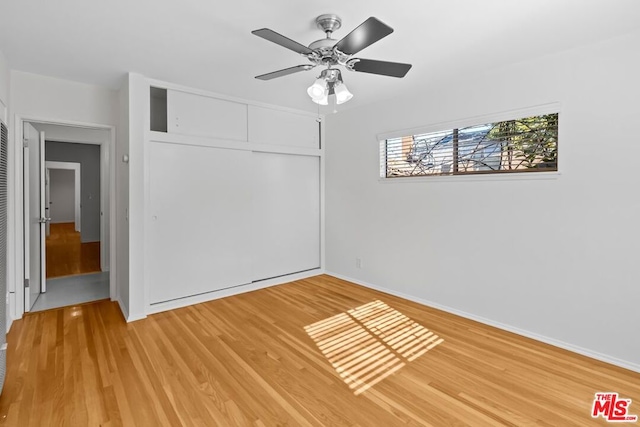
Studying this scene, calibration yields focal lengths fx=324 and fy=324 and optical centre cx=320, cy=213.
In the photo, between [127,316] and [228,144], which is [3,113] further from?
[127,316]

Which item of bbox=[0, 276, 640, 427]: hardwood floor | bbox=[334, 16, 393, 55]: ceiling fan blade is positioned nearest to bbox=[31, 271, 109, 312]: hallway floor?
bbox=[0, 276, 640, 427]: hardwood floor

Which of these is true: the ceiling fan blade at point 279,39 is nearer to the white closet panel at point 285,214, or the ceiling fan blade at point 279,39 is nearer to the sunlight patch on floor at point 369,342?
the sunlight patch on floor at point 369,342

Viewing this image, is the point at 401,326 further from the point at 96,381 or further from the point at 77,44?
the point at 77,44

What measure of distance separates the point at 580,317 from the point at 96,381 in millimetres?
3766

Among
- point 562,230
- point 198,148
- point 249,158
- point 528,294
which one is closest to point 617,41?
point 562,230

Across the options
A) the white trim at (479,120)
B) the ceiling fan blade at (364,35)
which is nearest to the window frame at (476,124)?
the white trim at (479,120)

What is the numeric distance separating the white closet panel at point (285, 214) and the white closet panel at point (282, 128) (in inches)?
8.5

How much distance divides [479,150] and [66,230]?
433 inches

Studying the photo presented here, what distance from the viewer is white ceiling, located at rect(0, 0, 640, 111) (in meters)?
2.07

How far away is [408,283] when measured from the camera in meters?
4.01

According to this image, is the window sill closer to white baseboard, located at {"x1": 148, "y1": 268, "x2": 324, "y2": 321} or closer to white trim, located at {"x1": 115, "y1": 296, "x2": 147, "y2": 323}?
white baseboard, located at {"x1": 148, "y1": 268, "x2": 324, "y2": 321}

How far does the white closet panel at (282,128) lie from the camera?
429cm

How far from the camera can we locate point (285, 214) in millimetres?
4715

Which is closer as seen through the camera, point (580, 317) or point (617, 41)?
point (617, 41)
